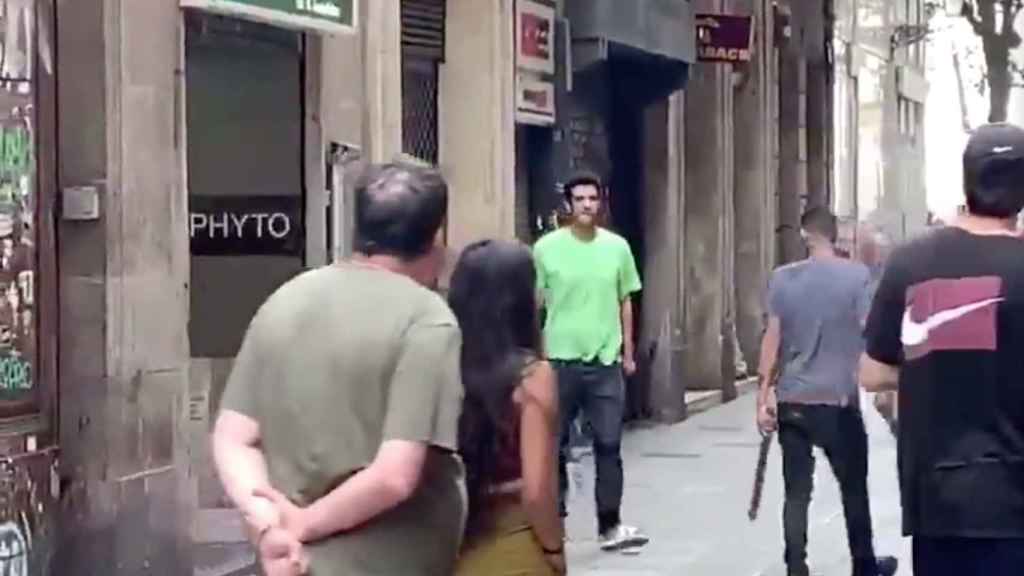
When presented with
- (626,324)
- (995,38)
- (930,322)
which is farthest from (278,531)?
(995,38)

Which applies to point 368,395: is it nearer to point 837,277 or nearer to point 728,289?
point 837,277

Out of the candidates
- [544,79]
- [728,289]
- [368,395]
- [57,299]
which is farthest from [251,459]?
[728,289]

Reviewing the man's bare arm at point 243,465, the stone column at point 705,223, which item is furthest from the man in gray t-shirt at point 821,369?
the stone column at point 705,223

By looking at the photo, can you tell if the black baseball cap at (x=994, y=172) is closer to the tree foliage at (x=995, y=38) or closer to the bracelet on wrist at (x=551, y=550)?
the bracelet on wrist at (x=551, y=550)

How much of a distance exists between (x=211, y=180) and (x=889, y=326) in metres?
7.50

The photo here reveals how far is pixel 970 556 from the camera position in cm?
581

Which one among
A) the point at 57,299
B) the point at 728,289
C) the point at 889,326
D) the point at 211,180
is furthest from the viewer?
the point at 728,289

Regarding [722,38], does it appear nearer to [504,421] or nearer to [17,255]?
[17,255]

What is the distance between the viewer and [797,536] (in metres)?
10.9

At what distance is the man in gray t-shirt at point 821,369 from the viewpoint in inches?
412

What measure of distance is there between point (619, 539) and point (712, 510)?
2275 mm

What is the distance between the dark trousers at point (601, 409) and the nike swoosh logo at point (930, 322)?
250 inches

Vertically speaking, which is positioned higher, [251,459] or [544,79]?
[544,79]

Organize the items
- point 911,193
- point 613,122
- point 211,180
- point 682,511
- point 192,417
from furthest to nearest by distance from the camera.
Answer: point 911,193
point 613,122
point 682,511
point 211,180
point 192,417
